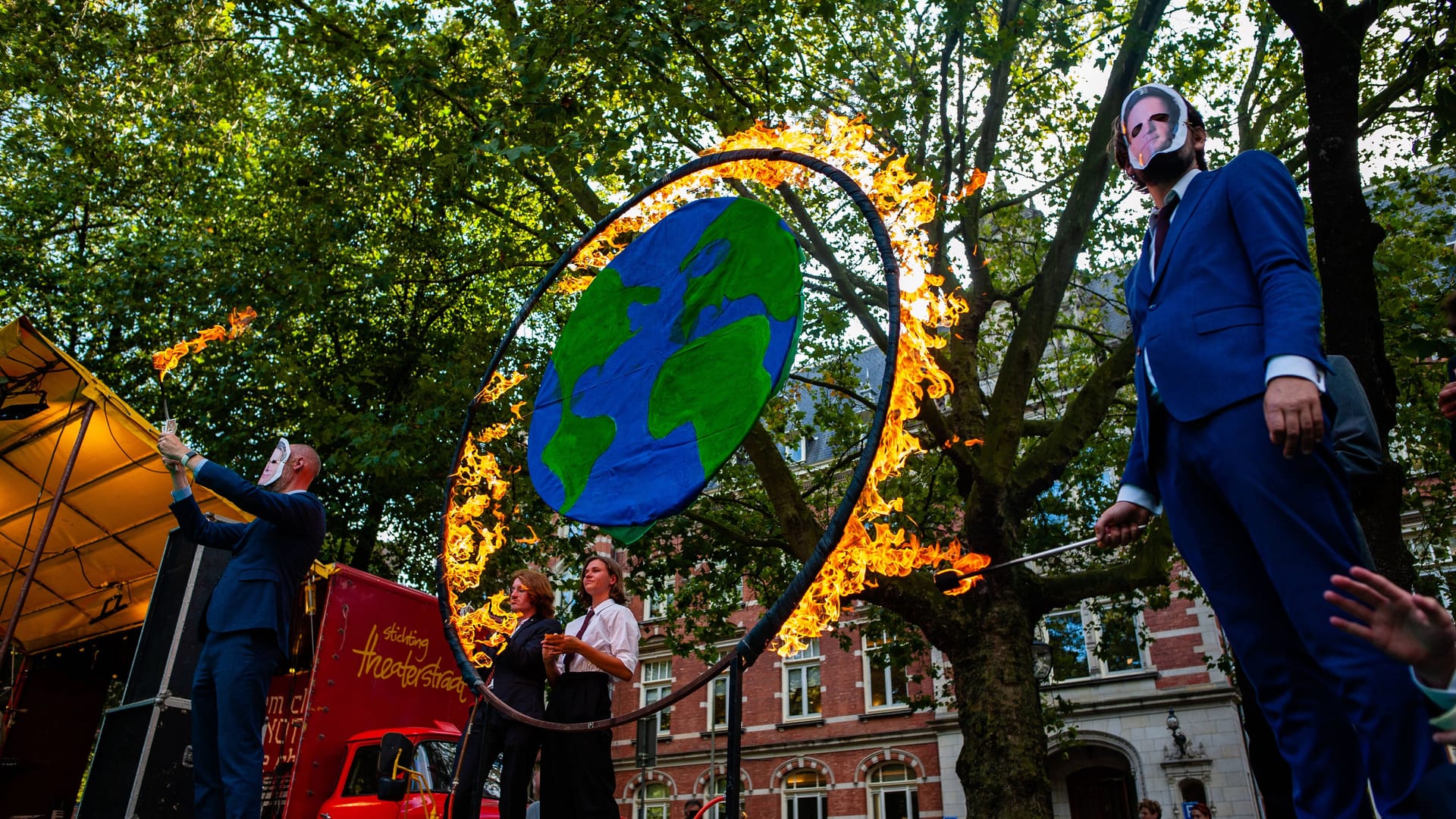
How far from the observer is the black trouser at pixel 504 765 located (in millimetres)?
5188

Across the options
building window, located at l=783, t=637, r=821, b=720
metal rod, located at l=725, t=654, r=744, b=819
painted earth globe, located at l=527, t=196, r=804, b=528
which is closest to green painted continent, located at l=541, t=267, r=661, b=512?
painted earth globe, located at l=527, t=196, r=804, b=528

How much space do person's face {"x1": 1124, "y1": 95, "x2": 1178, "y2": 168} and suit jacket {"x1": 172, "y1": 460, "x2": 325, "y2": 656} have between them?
160 inches

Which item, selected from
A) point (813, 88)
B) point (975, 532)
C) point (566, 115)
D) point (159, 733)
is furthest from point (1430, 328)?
point (159, 733)

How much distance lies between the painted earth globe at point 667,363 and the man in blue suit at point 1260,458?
1707 millimetres

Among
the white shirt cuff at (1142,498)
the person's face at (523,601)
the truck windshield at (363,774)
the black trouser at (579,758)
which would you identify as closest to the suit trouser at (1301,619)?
the white shirt cuff at (1142,498)

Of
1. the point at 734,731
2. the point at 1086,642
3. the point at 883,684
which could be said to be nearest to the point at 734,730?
the point at 734,731

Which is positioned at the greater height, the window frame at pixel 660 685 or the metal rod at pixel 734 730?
the window frame at pixel 660 685

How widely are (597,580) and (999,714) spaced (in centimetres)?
565

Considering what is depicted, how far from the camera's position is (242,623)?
14.3 ft

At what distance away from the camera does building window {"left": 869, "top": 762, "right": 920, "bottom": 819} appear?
26312 mm

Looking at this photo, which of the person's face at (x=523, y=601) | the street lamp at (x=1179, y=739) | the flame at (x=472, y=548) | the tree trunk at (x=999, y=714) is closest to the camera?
the flame at (x=472, y=548)

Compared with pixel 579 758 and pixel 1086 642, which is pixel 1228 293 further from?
pixel 1086 642

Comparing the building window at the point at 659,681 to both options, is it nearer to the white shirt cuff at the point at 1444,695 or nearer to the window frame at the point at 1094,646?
the window frame at the point at 1094,646

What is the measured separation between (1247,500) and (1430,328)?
40.5ft
